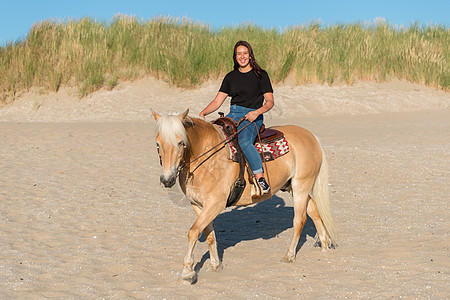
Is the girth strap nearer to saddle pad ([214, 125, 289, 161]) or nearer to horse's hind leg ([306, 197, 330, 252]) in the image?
saddle pad ([214, 125, 289, 161])

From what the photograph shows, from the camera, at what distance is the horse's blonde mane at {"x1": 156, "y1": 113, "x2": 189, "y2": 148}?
4.67 meters

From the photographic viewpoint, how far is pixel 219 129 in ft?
18.5

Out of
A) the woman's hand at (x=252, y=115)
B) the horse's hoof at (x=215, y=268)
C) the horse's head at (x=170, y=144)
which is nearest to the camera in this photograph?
the horse's head at (x=170, y=144)

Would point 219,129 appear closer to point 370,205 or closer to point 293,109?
point 370,205

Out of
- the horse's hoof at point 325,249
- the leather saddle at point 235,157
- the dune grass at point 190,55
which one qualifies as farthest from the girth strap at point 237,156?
the dune grass at point 190,55

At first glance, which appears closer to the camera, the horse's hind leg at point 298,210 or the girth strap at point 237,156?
Answer: the girth strap at point 237,156

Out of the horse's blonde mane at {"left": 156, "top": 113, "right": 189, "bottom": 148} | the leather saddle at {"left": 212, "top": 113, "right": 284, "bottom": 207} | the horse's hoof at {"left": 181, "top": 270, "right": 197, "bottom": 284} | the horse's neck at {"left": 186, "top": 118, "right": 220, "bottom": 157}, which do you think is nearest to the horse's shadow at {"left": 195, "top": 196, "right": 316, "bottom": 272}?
the horse's hoof at {"left": 181, "top": 270, "right": 197, "bottom": 284}

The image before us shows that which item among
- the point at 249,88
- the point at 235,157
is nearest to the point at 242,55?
the point at 249,88

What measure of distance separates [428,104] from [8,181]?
17036mm

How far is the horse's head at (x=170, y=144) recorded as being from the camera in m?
4.66

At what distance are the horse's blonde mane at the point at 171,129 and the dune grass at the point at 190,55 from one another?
16415 mm

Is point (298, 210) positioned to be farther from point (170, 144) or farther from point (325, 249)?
point (170, 144)

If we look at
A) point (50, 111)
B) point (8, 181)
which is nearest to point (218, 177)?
point (8, 181)

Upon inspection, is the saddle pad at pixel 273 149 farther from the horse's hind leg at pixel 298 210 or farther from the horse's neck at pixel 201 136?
the horse's neck at pixel 201 136
